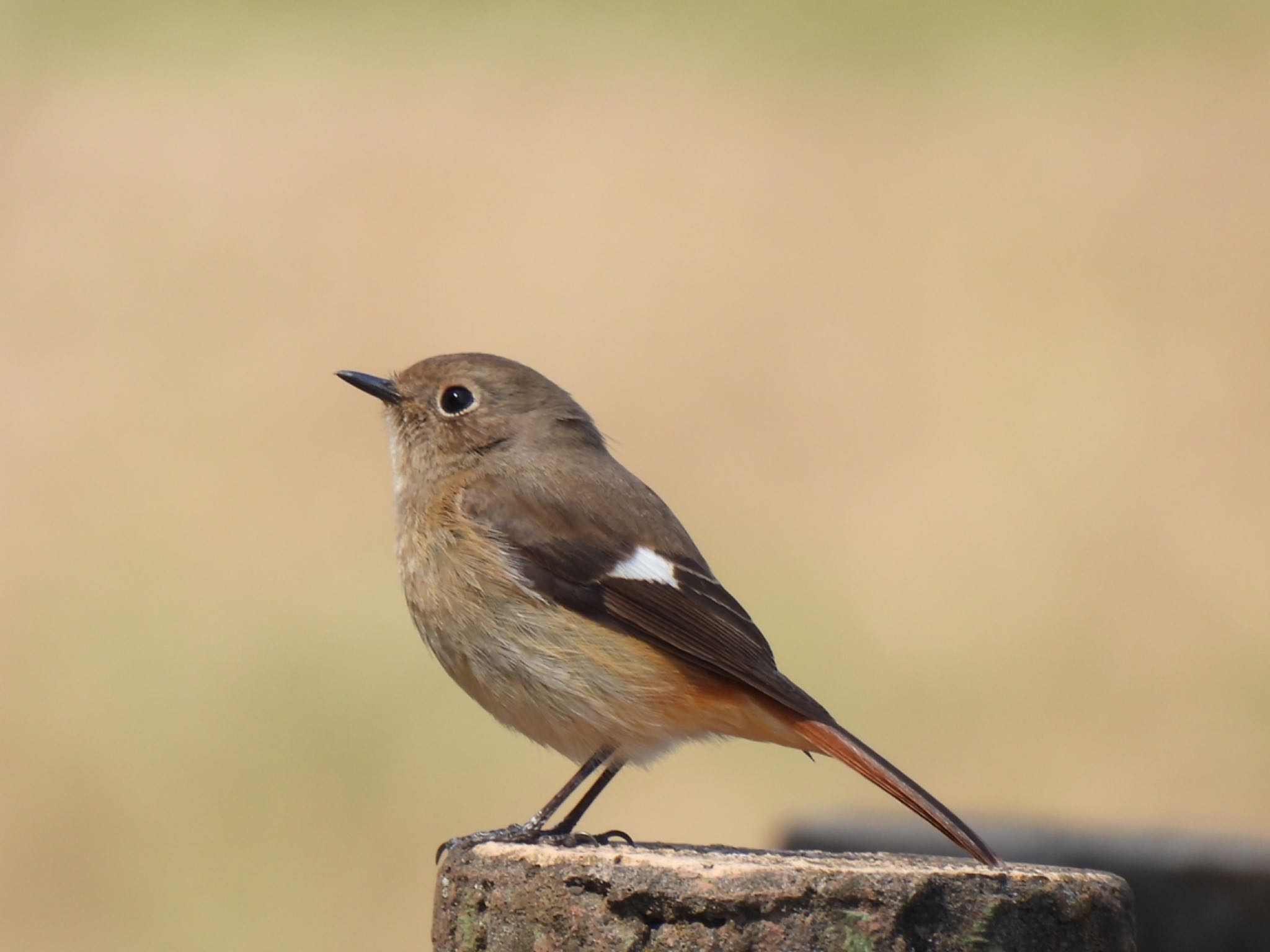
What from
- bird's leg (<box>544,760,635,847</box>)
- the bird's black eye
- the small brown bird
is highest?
the bird's black eye

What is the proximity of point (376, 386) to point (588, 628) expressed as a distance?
1147mm

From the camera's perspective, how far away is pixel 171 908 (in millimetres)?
6570

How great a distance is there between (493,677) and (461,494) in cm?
61

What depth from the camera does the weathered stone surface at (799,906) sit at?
2830 millimetres

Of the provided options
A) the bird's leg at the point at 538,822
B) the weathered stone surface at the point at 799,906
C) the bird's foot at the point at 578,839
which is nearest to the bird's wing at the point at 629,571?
the bird's leg at the point at 538,822

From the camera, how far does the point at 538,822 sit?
3.97 metres

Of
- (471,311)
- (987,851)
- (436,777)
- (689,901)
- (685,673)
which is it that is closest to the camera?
(689,901)

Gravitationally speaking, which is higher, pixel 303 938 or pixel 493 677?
pixel 493 677

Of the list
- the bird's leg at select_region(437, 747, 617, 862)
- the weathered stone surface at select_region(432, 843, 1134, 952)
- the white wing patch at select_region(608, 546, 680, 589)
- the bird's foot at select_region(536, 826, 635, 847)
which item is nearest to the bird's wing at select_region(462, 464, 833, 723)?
the white wing patch at select_region(608, 546, 680, 589)

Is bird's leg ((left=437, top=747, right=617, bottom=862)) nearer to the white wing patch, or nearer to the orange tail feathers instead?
the white wing patch

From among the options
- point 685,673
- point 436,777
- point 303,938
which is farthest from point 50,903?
point 685,673

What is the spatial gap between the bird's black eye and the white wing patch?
2.70 feet

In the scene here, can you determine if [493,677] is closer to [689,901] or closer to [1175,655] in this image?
[689,901]

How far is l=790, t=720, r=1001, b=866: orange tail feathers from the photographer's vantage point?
3.27m
